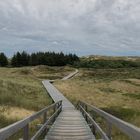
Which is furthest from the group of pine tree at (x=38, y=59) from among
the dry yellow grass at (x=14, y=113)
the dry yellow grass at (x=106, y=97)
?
the dry yellow grass at (x=14, y=113)

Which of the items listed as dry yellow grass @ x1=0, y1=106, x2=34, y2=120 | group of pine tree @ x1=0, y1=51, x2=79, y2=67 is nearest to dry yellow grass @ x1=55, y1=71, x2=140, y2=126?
dry yellow grass @ x1=0, y1=106, x2=34, y2=120

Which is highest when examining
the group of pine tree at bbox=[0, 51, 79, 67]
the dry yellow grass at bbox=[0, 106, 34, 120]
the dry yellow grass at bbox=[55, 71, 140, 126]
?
the group of pine tree at bbox=[0, 51, 79, 67]

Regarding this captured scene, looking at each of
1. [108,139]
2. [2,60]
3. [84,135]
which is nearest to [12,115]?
[84,135]

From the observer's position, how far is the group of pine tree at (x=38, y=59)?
129 metres

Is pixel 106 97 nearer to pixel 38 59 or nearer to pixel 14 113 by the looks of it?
pixel 14 113

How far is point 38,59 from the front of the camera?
136m

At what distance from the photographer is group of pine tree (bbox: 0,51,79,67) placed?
424 ft

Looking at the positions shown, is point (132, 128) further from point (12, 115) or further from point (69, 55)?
point (69, 55)

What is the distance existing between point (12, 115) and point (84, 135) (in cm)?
1085

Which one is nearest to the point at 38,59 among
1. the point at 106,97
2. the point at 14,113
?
the point at 106,97

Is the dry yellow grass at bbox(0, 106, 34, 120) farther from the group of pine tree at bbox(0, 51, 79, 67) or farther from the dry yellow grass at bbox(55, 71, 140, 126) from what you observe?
the group of pine tree at bbox(0, 51, 79, 67)

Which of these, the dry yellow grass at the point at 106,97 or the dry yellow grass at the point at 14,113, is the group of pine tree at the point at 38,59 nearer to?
the dry yellow grass at the point at 106,97

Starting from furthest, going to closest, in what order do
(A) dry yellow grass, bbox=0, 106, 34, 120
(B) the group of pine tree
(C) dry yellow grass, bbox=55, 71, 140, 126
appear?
(B) the group of pine tree, (C) dry yellow grass, bbox=55, 71, 140, 126, (A) dry yellow grass, bbox=0, 106, 34, 120

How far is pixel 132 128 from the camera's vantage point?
4.95 m
